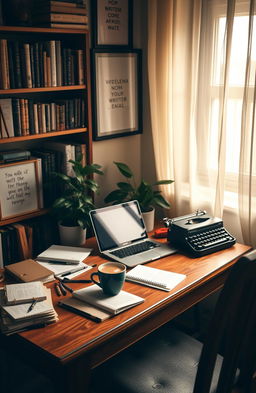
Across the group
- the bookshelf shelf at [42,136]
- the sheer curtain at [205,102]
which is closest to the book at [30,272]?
the bookshelf shelf at [42,136]

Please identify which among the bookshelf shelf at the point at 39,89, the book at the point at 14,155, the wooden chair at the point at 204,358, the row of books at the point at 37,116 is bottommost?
the wooden chair at the point at 204,358

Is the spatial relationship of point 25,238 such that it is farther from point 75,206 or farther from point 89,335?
point 89,335

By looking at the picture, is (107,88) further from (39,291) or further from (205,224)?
(39,291)

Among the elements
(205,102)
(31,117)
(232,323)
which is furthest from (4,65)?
(232,323)

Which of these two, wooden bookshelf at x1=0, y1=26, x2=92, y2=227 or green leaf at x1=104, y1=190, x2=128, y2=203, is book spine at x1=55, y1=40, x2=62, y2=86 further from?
green leaf at x1=104, y1=190, x2=128, y2=203

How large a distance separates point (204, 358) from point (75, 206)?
110 centimetres

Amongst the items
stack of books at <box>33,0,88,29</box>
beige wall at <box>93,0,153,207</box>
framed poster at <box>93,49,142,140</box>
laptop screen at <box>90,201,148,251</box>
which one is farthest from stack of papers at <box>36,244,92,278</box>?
stack of books at <box>33,0,88,29</box>

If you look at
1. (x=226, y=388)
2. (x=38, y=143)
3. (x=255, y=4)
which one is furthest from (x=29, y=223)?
(x=255, y=4)

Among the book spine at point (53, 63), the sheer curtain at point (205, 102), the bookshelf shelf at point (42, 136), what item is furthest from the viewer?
the sheer curtain at point (205, 102)

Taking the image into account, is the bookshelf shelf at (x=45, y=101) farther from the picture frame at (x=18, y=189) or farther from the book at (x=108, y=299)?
the book at (x=108, y=299)

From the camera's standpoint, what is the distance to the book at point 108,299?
1.68 meters

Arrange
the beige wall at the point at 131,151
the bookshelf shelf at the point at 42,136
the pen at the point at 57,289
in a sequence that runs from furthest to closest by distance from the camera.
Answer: the beige wall at the point at 131,151 → the bookshelf shelf at the point at 42,136 → the pen at the point at 57,289

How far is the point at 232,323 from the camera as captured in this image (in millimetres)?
1401

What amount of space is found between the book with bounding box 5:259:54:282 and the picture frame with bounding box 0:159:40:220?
33cm
